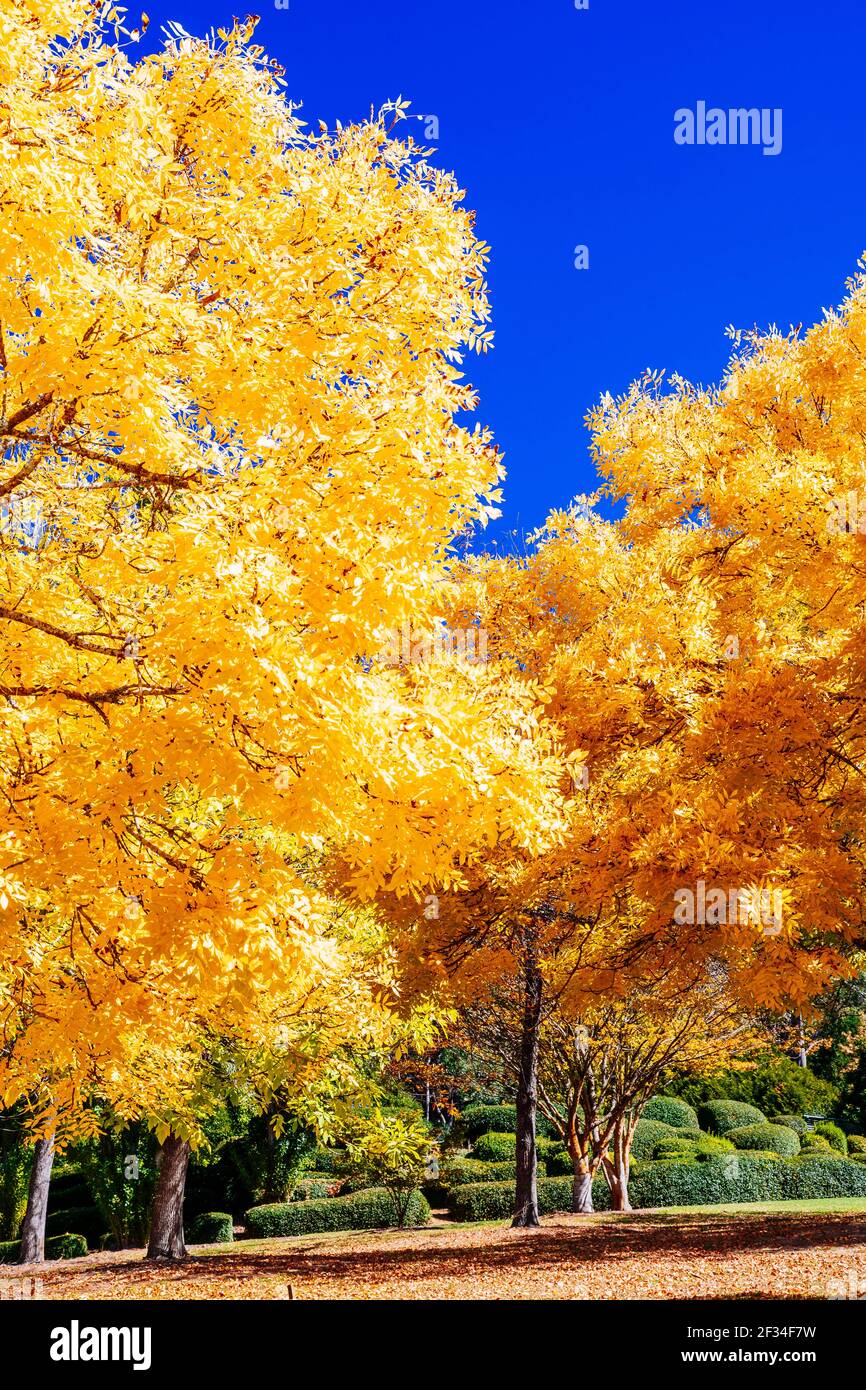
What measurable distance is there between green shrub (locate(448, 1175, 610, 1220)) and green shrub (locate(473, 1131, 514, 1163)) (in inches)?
136

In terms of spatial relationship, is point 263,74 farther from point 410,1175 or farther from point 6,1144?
point 6,1144

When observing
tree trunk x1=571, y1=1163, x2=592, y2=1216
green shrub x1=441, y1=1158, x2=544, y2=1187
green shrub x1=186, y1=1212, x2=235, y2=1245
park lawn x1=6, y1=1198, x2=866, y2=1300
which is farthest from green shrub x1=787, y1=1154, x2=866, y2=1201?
green shrub x1=186, y1=1212, x2=235, y2=1245

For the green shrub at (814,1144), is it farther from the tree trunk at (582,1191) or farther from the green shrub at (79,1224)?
the green shrub at (79,1224)

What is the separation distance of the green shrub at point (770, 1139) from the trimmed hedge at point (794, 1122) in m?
1.40

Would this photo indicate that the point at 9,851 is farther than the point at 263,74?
No

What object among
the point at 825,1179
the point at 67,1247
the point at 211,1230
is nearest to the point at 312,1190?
the point at 211,1230

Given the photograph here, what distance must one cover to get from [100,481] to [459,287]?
Answer: 2.33 meters

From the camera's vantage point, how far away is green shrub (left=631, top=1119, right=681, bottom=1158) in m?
22.5

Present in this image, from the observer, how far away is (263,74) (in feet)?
19.1

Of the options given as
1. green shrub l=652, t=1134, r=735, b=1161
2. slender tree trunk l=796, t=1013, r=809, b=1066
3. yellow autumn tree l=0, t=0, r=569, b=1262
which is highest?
yellow autumn tree l=0, t=0, r=569, b=1262

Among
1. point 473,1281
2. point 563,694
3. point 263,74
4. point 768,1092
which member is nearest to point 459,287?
point 263,74

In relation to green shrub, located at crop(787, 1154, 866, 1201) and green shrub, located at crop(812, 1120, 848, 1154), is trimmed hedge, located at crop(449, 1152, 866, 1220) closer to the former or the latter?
green shrub, located at crop(787, 1154, 866, 1201)
